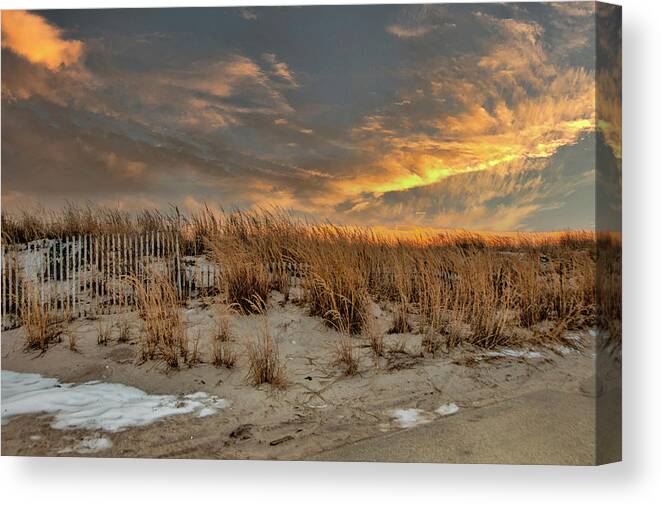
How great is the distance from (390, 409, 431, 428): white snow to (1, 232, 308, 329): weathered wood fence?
1171mm

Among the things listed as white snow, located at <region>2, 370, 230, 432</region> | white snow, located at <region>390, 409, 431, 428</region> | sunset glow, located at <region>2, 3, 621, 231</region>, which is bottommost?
white snow, located at <region>390, 409, 431, 428</region>

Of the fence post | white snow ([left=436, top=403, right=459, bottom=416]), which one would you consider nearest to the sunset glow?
the fence post

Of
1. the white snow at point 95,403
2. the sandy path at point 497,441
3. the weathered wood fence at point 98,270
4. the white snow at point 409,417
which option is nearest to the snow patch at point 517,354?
the sandy path at point 497,441

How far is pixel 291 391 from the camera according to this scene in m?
3.62

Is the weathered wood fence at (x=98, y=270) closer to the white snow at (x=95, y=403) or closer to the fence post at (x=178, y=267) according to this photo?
the fence post at (x=178, y=267)

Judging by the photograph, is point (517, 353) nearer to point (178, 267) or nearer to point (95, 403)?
point (178, 267)

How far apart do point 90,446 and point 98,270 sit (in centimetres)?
116

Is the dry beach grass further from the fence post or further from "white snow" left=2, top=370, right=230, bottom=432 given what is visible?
"white snow" left=2, top=370, right=230, bottom=432

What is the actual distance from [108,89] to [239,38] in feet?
3.01

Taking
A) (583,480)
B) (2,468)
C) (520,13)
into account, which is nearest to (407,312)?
(583,480)

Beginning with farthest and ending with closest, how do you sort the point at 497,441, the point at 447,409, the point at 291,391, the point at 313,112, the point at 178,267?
the point at 178,267 < the point at 313,112 < the point at 291,391 < the point at 447,409 < the point at 497,441

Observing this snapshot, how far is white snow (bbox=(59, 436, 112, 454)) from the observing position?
3580 millimetres

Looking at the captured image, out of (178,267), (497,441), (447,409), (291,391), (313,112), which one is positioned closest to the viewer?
(497,441)

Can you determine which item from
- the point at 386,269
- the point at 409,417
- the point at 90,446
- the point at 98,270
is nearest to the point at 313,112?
the point at 386,269
